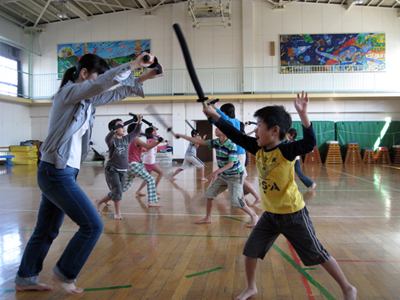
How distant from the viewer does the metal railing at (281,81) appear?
17.3 m

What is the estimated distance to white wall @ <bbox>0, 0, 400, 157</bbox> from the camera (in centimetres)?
1744

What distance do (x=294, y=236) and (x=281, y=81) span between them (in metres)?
16.8

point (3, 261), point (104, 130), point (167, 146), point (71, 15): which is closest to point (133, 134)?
point (3, 261)

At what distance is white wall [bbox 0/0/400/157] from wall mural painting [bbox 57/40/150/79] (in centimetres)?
39

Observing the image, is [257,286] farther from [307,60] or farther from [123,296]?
[307,60]

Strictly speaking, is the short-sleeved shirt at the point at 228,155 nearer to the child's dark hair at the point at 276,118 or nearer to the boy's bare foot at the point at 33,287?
the child's dark hair at the point at 276,118

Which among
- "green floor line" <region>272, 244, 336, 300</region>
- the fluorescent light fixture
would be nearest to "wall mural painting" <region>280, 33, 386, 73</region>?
the fluorescent light fixture

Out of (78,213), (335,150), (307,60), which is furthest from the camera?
(307,60)

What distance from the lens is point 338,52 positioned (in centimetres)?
1742

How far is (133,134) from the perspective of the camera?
4.39 meters

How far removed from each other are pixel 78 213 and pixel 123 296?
→ 0.70m

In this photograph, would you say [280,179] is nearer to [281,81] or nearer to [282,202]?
[282,202]

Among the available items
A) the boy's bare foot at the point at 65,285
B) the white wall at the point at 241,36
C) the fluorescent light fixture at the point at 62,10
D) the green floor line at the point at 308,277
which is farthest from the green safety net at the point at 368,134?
the boy's bare foot at the point at 65,285

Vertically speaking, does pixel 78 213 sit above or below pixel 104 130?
below
